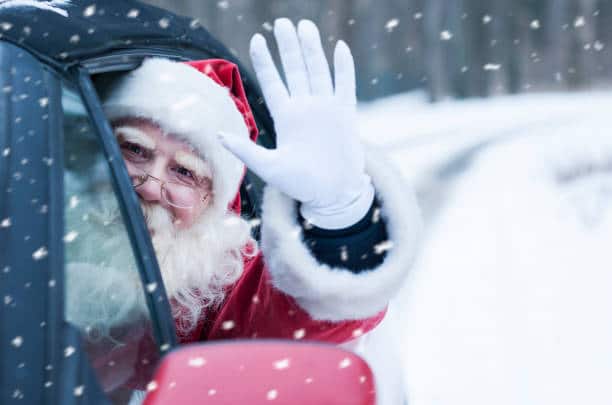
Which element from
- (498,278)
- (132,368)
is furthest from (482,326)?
(132,368)

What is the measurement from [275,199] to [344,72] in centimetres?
33

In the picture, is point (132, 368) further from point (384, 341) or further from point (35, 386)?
point (384, 341)

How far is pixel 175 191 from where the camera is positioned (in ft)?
A: 6.26

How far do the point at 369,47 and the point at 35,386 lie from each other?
28.3 metres

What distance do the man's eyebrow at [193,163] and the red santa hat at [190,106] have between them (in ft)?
0.06

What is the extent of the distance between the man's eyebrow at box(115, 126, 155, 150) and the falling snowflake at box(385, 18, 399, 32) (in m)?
28.2

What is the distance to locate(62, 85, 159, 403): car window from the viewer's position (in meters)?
1.23

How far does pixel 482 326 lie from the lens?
13.4ft

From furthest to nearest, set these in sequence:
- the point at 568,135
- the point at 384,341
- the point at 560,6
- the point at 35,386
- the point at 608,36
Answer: the point at 560,6
the point at 608,36
the point at 568,135
the point at 384,341
the point at 35,386

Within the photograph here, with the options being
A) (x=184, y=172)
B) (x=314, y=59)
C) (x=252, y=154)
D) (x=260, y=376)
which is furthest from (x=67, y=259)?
(x=184, y=172)

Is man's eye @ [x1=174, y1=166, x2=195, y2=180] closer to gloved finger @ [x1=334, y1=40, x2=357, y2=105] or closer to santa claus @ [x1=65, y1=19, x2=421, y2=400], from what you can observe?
santa claus @ [x1=65, y1=19, x2=421, y2=400]

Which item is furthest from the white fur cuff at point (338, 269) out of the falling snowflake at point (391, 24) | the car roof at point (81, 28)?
the falling snowflake at point (391, 24)

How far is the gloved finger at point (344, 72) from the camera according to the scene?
166cm

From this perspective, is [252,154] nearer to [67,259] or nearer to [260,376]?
[67,259]
